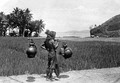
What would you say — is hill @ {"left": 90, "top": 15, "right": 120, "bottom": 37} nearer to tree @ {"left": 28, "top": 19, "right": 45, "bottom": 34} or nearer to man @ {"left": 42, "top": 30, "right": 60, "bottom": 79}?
tree @ {"left": 28, "top": 19, "right": 45, "bottom": 34}

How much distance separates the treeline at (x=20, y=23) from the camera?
54562 mm

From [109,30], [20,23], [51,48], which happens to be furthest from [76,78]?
[20,23]

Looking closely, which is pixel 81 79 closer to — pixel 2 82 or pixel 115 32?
pixel 2 82

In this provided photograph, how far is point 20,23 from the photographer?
178ft

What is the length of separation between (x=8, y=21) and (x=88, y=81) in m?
53.6

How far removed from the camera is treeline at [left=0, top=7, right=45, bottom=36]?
54.6 metres

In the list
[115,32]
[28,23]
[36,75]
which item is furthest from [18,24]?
[36,75]

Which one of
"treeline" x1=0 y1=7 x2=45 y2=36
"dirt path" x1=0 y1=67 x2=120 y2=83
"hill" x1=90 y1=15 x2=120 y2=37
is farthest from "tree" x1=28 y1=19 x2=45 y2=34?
"dirt path" x1=0 y1=67 x2=120 y2=83

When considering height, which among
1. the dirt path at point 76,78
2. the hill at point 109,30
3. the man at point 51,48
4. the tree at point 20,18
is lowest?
the dirt path at point 76,78

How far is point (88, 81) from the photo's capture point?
15.7 ft

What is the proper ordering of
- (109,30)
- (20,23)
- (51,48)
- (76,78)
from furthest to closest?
1. (20,23)
2. (109,30)
3. (76,78)
4. (51,48)

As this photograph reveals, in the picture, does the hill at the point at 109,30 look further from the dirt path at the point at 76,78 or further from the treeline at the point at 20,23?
the dirt path at the point at 76,78

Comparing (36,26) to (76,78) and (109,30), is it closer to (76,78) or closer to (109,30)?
(109,30)

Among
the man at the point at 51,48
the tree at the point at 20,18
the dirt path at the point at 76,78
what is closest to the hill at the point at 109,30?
the tree at the point at 20,18
